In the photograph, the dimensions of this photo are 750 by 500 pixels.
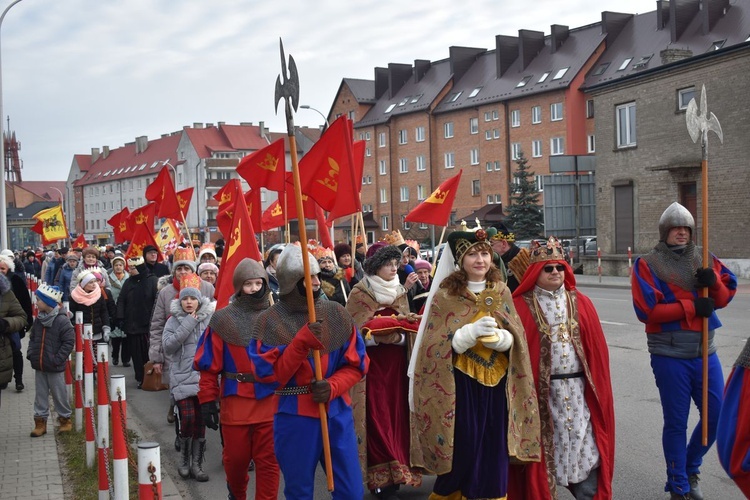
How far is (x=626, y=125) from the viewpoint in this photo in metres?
35.3

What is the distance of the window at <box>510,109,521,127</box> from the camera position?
6040 centimetres

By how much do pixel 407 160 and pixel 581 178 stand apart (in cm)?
3542

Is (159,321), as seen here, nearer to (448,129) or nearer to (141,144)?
(448,129)

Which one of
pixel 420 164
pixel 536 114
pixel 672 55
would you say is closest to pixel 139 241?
pixel 672 55

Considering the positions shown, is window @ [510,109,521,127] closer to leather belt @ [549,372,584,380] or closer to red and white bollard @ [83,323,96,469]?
red and white bollard @ [83,323,96,469]

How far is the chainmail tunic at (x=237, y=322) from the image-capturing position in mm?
5844

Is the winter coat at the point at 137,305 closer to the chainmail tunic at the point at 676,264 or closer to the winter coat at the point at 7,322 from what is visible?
the winter coat at the point at 7,322

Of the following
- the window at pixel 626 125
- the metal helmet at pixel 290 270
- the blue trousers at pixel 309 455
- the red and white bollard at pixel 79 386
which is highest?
the window at pixel 626 125

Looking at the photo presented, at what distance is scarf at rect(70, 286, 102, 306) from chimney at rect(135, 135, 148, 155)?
107 meters

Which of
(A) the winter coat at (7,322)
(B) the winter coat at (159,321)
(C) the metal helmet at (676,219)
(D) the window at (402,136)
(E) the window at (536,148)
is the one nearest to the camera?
(C) the metal helmet at (676,219)

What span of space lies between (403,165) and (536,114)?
1538 centimetres

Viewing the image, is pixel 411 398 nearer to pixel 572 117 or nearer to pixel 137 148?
pixel 572 117

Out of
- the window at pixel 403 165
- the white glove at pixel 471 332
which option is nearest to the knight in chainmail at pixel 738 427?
the white glove at pixel 471 332

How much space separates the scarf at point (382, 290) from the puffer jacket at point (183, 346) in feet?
4.91
